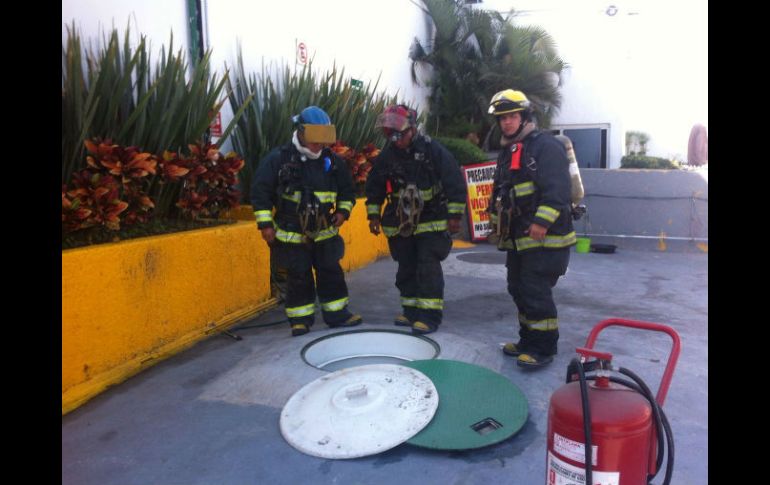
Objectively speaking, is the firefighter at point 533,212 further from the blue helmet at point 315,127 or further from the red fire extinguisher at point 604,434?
the red fire extinguisher at point 604,434

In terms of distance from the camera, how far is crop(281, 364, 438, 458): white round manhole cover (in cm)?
277

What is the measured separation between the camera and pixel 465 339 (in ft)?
14.3

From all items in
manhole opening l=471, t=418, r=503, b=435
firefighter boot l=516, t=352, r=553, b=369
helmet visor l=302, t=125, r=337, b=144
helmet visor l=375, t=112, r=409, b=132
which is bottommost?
manhole opening l=471, t=418, r=503, b=435

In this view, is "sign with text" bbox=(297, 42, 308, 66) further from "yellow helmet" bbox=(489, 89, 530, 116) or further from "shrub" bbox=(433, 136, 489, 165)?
"yellow helmet" bbox=(489, 89, 530, 116)

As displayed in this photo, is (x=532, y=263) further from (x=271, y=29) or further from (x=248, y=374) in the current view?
(x=271, y=29)

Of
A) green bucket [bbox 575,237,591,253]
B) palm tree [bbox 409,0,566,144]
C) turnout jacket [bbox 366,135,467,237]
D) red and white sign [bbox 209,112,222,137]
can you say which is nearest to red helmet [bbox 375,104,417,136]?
turnout jacket [bbox 366,135,467,237]

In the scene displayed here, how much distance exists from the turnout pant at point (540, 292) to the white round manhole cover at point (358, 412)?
3.09 feet

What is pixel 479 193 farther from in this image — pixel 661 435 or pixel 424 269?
pixel 661 435

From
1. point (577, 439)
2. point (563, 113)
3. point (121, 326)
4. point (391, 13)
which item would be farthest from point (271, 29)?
point (563, 113)

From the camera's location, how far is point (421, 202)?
14.6 ft

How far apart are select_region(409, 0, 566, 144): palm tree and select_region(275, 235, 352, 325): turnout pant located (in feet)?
29.9

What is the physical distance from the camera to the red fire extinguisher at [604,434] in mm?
1857

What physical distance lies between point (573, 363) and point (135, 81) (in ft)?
14.0

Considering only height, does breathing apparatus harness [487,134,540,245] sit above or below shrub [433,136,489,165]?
below
